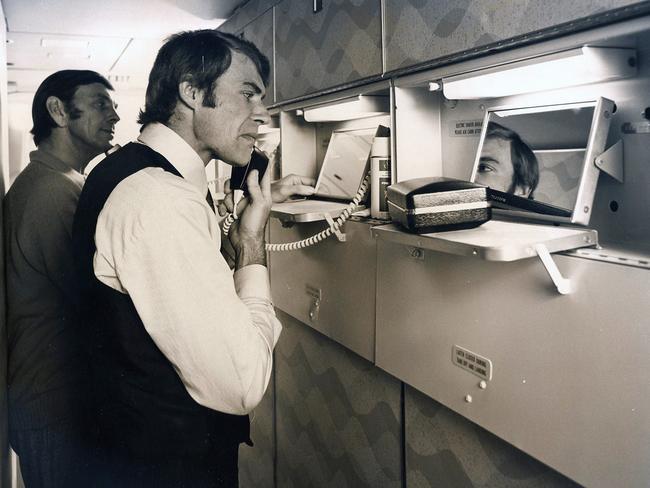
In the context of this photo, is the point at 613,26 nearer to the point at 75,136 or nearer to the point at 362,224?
the point at 362,224

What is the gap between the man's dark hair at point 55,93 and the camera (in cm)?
210

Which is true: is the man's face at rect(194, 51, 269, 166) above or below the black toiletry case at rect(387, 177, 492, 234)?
above

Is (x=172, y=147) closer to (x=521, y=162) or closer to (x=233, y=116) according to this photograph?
(x=233, y=116)

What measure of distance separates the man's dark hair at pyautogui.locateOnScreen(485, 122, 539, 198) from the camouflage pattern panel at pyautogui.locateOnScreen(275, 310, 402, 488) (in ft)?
2.41

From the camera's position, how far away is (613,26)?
2.83ft

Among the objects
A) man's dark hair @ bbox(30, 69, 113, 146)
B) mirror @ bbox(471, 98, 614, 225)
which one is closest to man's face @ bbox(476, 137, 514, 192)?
mirror @ bbox(471, 98, 614, 225)

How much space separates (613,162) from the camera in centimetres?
104

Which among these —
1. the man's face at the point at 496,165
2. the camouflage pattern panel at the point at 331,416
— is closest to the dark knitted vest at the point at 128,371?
the camouflage pattern panel at the point at 331,416

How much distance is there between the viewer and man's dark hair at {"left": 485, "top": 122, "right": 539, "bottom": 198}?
1.19 m

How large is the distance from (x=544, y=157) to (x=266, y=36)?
1.50 meters

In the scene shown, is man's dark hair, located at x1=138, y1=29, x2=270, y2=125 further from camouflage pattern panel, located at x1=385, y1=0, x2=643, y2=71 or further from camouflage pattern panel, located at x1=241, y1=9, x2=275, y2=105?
camouflage pattern panel, located at x1=241, y1=9, x2=275, y2=105

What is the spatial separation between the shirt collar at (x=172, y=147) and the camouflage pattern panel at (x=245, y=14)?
1158 mm

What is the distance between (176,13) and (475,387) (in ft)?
7.75

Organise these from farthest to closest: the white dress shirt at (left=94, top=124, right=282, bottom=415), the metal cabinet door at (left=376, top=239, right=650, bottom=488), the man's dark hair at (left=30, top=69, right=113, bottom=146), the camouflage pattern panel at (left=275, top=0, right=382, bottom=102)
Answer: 1. the man's dark hair at (left=30, top=69, right=113, bottom=146)
2. the camouflage pattern panel at (left=275, top=0, right=382, bottom=102)
3. the white dress shirt at (left=94, top=124, right=282, bottom=415)
4. the metal cabinet door at (left=376, top=239, right=650, bottom=488)
